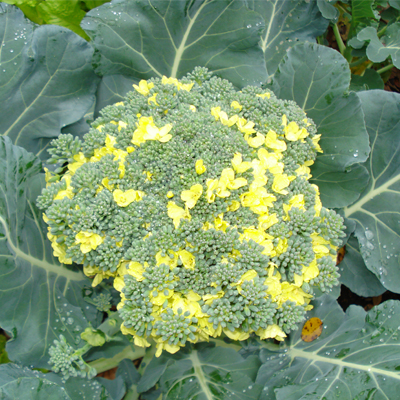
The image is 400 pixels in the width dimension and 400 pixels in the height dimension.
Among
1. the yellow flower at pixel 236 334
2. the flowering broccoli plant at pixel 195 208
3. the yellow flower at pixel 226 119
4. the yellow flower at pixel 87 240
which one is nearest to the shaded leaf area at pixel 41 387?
the flowering broccoli plant at pixel 195 208

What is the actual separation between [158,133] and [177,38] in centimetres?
64

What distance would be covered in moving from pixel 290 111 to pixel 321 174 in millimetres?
351

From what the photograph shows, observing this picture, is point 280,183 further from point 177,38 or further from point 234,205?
point 177,38

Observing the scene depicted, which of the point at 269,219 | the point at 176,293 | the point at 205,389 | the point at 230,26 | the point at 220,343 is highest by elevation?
the point at 230,26

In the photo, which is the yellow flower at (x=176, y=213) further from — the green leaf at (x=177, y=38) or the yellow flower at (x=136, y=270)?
the green leaf at (x=177, y=38)

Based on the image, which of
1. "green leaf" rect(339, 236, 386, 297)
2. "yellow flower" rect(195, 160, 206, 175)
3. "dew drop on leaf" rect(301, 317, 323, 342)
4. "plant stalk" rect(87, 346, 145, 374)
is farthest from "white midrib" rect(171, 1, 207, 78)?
"plant stalk" rect(87, 346, 145, 374)

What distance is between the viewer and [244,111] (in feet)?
4.64

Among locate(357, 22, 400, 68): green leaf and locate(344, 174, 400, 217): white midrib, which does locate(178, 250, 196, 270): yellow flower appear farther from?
locate(357, 22, 400, 68): green leaf

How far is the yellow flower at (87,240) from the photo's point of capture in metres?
1.19

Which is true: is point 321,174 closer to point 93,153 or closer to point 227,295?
point 227,295

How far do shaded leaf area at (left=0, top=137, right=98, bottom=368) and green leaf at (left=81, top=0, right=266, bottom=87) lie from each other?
0.64m

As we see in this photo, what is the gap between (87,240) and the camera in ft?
3.95

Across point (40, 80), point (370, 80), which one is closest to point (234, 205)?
point (40, 80)

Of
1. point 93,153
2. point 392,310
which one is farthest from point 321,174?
point 93,153
